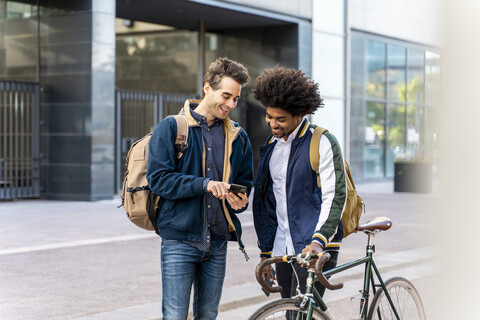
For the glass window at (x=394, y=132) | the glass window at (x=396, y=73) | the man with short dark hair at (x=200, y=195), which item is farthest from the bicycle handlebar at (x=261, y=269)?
the glass window at (x=396, y=73)

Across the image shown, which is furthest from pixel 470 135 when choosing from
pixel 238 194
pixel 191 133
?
pixel 191 133

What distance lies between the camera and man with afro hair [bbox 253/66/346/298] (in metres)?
3.24

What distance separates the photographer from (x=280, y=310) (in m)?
2.95

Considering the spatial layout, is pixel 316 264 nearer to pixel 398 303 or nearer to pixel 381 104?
pixel 398 303

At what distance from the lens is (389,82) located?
2620 cm

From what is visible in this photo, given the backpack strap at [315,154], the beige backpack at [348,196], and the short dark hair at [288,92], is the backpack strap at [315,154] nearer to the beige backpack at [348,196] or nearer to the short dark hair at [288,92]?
the beige backpack at [348,196]

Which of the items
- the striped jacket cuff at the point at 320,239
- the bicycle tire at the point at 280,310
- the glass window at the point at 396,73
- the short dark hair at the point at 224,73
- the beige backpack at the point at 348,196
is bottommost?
the bicycle tire at the point at 280,310

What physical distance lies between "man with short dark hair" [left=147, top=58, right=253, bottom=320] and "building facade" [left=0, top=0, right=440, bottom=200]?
643cm

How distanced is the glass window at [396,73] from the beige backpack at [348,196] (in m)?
23.3

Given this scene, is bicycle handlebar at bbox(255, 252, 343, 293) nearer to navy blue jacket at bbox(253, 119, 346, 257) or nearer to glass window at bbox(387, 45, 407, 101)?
navy blue jacket at bbox(253, 119, 346, 257)

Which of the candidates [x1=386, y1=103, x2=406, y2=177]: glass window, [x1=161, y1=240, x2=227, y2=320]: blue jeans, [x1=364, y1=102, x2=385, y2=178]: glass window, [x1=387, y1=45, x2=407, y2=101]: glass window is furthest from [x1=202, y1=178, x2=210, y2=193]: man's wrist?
[x1=387, y1=45, x2=407, y2=101]: glass window

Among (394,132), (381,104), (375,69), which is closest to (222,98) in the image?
(375,69)

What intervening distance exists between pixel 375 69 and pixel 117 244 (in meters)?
17.4

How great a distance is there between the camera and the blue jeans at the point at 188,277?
128 inches
